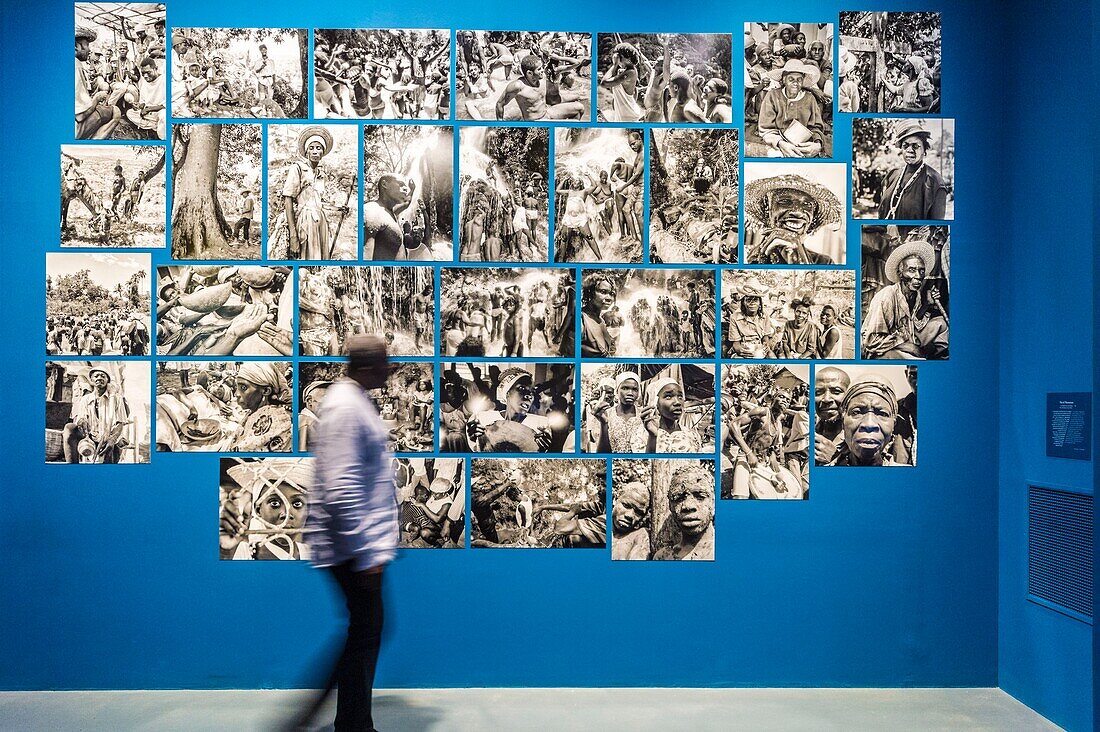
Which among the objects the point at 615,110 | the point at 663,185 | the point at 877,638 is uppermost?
the point at 615,110

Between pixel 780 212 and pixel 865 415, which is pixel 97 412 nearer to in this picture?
pixel 780 212

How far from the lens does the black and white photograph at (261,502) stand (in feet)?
12.2

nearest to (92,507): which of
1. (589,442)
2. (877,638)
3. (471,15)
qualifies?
(589,442)

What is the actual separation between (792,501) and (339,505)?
2185 millimetres

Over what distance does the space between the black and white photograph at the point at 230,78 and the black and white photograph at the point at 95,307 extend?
81 cm

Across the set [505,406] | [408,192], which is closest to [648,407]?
[505,406]

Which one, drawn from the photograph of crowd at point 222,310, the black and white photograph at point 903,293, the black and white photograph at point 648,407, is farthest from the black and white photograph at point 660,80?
the photograph of crowd at point 222,310

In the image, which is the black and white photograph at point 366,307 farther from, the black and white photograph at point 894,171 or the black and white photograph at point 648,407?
the black and white photograph at point 894,171

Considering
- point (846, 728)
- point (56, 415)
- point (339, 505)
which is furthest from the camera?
point (56, 415)

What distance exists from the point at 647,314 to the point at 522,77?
1297 mm

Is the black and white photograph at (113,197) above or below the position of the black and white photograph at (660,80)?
below

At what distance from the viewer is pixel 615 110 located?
3773mm

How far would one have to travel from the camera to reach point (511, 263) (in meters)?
3.76

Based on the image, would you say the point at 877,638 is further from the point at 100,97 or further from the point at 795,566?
the point at 100,97
